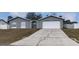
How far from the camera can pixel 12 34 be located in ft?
13.2

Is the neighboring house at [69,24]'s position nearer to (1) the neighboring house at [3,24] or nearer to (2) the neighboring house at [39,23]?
(2) the neighboring house at [39,23]

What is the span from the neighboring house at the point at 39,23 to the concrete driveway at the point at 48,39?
88 millimetres

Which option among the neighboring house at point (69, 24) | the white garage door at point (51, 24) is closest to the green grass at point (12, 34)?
the white garage door at point (51, 24)

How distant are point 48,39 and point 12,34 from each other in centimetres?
61

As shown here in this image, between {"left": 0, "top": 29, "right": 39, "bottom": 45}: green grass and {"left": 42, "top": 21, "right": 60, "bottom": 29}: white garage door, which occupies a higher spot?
{"left": 42, "top": 21, "right": 60, "bottom": 29}: white garage door

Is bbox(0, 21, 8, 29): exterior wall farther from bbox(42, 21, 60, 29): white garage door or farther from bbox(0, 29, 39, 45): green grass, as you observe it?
bbox(42, 21, 60, 29): white garage door

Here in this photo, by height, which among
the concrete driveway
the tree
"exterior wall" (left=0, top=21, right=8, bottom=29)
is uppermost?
the tree

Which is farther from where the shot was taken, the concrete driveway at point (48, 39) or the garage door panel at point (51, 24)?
the garage door panel at point (51, 24)

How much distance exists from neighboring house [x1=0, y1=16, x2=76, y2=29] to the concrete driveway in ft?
0.29

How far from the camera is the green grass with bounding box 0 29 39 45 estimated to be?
13.1 ft

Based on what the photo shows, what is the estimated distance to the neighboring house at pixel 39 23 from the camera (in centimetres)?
400

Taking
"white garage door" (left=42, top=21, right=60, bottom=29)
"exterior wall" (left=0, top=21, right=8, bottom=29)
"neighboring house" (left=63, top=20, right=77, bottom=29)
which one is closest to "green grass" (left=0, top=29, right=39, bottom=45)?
"exterior wall" (left=0, top=21, right=8, bottom=29)

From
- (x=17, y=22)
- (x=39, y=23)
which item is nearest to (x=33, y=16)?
(x=39, y=23)
